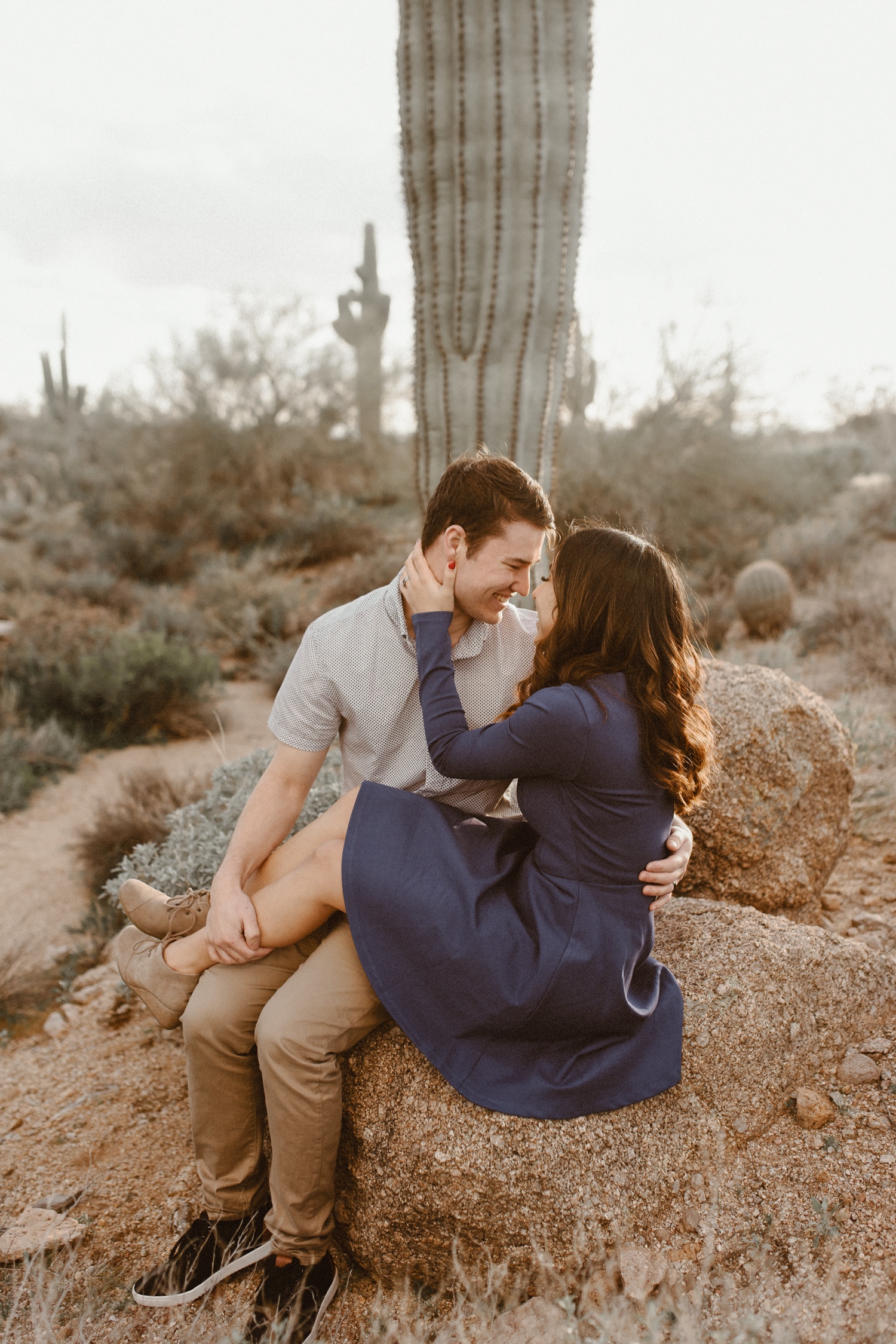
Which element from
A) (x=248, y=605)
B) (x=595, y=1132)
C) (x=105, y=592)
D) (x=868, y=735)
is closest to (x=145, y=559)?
(x=105, y=592)

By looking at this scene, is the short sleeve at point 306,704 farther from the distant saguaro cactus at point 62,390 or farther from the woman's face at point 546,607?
the distant saguaro cactus at point 62,390

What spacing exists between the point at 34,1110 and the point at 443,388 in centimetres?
349

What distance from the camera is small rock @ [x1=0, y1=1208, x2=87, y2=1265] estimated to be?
7.03ft

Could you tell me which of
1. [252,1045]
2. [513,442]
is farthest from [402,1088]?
[513,442]

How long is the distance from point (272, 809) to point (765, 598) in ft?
18.3

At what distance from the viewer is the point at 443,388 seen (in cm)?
423

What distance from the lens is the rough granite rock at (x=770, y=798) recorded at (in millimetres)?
2818

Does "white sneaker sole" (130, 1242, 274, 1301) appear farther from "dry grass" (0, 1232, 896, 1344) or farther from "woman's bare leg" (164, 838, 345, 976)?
"woman's bare leg" (164, 838, 345, 976)

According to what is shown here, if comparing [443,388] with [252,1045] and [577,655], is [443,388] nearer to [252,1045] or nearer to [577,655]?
[577,655]

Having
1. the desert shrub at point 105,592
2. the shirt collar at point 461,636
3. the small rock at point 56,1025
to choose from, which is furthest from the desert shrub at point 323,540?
the shirt collar at point 461,636

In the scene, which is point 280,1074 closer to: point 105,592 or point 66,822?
point 66,822

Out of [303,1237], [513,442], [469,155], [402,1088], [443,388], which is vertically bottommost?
[303,1237]

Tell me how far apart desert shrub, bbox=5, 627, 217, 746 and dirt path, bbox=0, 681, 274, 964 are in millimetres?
194

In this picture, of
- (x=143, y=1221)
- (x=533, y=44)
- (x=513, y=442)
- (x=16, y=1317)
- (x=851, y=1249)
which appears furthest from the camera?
(x=513, y=442)
